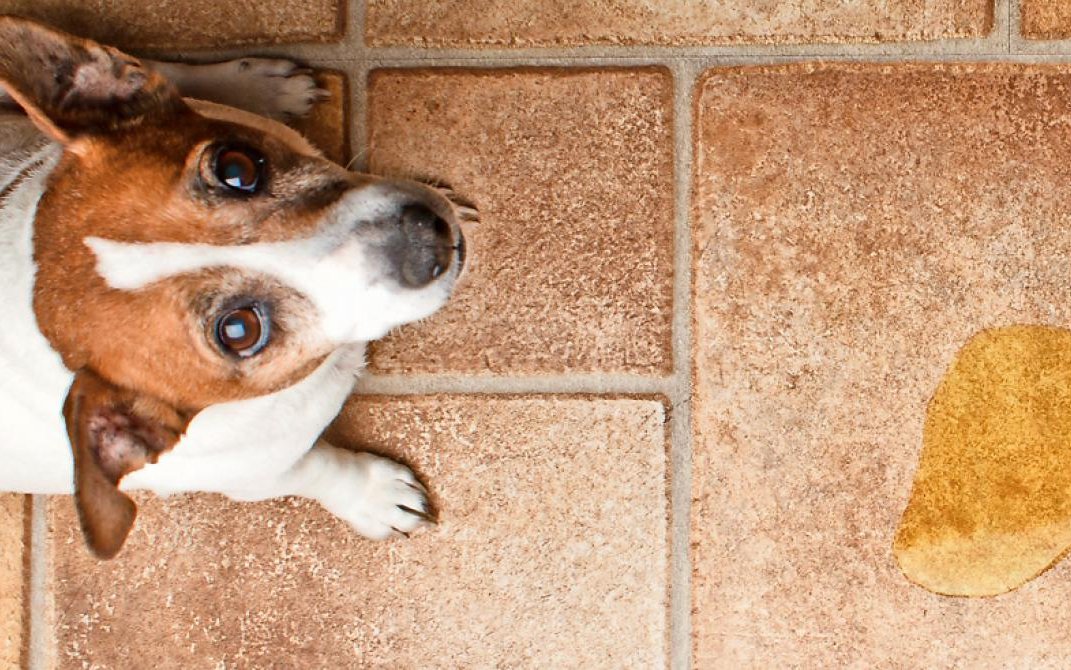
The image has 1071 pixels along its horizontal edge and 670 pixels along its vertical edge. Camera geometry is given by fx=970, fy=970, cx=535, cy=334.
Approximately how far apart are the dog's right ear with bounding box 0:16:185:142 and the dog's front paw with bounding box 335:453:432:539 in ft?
2.20

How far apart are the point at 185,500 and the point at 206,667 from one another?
30cm

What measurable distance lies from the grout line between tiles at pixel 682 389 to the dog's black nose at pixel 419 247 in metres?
0.53

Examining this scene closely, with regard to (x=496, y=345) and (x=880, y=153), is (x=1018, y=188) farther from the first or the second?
(x=496, y=345)

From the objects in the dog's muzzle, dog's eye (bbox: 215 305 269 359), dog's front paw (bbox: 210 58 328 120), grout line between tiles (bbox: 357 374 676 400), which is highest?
dog's front paw (bbox: 210 58 328 120)

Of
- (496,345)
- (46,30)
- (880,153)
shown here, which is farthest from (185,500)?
(880,153)

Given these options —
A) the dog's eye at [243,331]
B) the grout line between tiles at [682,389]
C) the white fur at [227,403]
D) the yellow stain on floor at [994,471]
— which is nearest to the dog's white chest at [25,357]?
the white fur at [227,403]

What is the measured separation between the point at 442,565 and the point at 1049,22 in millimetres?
1424

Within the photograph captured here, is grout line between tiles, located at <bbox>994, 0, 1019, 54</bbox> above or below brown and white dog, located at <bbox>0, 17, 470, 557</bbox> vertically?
above

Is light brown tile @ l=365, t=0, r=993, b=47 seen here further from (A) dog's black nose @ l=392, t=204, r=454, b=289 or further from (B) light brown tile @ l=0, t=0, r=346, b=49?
(A) dog's black nose @ l=392, t=204, r=454, b=289

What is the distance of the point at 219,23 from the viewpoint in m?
1.71

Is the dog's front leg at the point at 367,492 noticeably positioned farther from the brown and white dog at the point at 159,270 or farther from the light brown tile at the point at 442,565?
the brown and white dog at the point at 159,270

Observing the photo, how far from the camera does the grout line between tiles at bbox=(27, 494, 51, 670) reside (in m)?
1.75

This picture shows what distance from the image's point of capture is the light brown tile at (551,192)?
170 centimetres

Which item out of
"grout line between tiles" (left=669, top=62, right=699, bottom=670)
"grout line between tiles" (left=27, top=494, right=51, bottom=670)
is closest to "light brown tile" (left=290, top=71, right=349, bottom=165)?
"grout line between tiles" (left=669, top=62, right=699, bottom=670)
